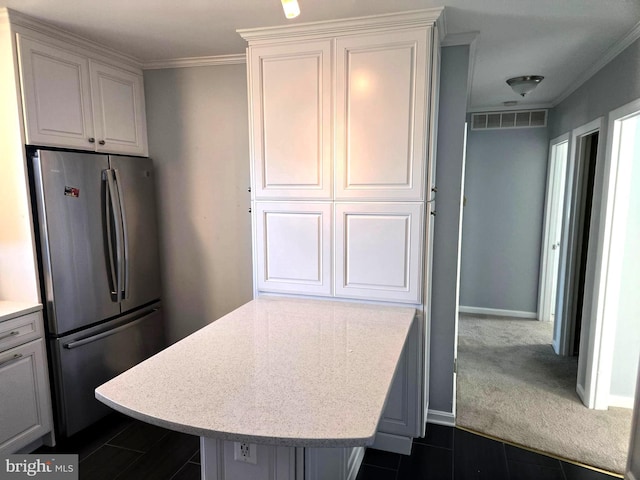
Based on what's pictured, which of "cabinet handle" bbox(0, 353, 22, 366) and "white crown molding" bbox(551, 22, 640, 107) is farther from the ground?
"white crown molding" bbox(551, 22, 640, 107)

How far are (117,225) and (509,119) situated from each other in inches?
159

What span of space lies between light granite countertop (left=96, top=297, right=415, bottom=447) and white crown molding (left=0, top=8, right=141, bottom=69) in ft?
6.06

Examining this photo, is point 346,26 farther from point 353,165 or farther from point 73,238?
point 73,238

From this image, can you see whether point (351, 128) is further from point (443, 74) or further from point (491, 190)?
point (491, 190)

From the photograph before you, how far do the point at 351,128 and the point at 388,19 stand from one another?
0.56m

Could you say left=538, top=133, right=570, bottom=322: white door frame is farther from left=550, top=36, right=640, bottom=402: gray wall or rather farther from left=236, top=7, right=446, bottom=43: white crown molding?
left=236, top=7, right=446, bottom=43: white crown molding

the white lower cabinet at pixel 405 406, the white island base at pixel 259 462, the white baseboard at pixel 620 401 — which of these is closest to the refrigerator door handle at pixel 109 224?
the white island base at pixel 259 462

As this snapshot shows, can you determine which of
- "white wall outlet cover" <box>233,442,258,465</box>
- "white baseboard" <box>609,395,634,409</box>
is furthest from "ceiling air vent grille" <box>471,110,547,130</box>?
"white wall outlet cover" <box>233,442,258,465</box>

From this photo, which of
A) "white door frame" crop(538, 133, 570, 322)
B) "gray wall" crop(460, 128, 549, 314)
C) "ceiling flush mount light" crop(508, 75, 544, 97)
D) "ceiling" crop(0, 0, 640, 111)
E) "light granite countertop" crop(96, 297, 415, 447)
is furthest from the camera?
"gray wall" crop(460, 128, 549, 314)

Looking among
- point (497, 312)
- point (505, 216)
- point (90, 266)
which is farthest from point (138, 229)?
point (497, 312)

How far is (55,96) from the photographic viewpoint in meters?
2.33

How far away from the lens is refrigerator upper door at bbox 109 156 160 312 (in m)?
2.72

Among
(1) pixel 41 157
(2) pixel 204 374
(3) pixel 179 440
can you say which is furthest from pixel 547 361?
(1) pixel 41 157

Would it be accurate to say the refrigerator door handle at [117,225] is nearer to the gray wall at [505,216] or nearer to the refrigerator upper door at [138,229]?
the refrigerator upper door at [138,229]
